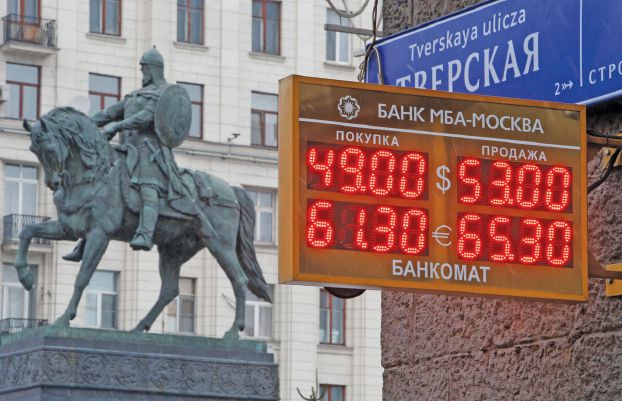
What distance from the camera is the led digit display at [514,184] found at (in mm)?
7173

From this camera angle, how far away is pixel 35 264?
Answer: 4884cm

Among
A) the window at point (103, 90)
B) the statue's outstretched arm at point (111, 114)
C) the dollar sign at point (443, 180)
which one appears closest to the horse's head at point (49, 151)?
the statue's outstretched arm at point (111, 114)

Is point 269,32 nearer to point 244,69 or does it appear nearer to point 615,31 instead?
point 244,69

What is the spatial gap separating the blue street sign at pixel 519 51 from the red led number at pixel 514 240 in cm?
72

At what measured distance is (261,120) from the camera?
52.5 m

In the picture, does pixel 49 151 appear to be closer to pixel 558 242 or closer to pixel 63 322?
pixel 63 322

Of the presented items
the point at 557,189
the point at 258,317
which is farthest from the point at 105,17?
the point at 557,189

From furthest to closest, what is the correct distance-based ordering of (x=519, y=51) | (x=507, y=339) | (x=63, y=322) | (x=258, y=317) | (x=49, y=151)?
(x=258, y=317) < (x=63, y=322) < (x=49, y=151) < (x=507, y=339) < (x=519, y=51)

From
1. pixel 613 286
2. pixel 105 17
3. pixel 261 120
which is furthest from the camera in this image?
pixel 261 120

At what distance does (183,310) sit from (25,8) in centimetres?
775

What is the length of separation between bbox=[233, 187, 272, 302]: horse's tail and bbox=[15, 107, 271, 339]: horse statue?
14 mm

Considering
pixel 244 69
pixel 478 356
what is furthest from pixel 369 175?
pixel 244 69

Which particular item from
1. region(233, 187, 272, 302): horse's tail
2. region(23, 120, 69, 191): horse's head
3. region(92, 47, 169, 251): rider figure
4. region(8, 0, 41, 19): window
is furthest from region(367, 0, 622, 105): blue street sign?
region(8, 0, 41, 19): window

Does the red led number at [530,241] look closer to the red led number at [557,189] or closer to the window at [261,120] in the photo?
the red led number at [557,189]
